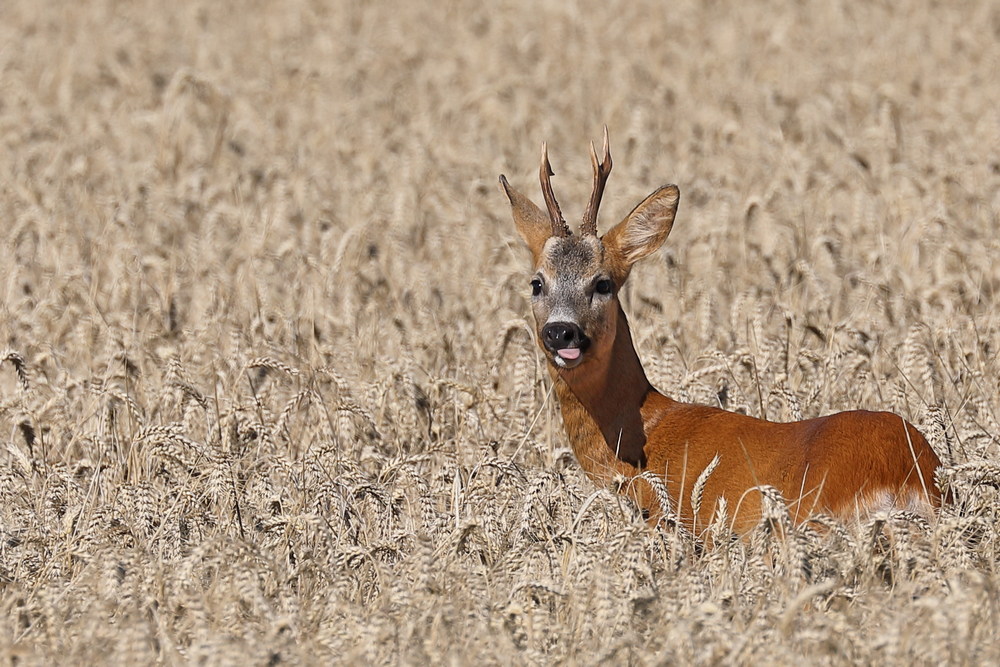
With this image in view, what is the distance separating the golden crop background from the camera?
4.56 m

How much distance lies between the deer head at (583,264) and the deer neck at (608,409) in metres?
0.08

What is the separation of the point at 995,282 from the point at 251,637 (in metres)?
5.35

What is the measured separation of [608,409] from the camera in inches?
249

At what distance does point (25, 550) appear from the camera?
17.5 ft

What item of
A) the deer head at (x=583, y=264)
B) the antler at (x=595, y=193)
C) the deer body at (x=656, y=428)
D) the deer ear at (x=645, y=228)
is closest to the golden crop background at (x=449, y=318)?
the deer body at (x=656, y=428)

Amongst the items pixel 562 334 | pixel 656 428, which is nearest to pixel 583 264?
pixel 562 334

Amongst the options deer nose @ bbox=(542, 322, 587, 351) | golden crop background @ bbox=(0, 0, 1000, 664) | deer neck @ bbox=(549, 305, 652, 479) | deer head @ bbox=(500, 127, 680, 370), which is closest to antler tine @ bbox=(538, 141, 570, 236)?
deer head @ bbox=(500, 127, 680, 370)

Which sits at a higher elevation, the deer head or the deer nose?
the deer head

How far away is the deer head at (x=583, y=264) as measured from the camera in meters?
6.09

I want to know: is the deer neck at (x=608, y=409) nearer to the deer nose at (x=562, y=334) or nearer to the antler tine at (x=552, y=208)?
the deer nose at (x=562, y=334)

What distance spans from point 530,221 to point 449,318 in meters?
1.78

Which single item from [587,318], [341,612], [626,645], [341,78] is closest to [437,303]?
[587,318]

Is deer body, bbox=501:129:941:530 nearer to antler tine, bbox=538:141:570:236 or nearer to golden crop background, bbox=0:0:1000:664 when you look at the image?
antler tine, bbox=538:141:570:236

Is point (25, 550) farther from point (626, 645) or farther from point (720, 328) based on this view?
point (720, 328)
